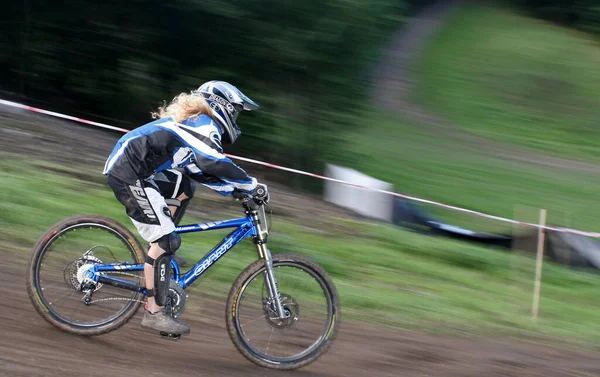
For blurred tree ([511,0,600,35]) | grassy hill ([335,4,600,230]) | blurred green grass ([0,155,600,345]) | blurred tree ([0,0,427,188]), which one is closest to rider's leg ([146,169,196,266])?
blurred green grass ([0,155,600,345])

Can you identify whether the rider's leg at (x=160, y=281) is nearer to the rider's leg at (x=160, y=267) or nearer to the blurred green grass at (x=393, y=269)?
the rider's leg at (x=160, y=267)

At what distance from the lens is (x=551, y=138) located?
2208cm

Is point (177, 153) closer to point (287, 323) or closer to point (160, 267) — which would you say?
point (160, 267)

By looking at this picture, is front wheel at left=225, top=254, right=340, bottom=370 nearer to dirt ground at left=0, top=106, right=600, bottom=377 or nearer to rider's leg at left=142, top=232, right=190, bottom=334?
dirt ground at left=0, top=106, right=600, bottom=377

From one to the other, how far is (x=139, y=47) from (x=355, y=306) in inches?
326

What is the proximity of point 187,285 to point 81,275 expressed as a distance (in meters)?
0.75

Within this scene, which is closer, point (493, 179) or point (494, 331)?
point (494, 331)

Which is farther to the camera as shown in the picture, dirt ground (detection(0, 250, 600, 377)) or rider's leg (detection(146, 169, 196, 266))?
rider's leg (detection(146, 169, 196, 266))

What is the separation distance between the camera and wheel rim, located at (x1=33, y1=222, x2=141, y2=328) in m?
5.84

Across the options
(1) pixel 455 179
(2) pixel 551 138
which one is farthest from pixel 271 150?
(2) pixel 551 138

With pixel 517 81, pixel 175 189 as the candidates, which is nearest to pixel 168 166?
pixel 175 189

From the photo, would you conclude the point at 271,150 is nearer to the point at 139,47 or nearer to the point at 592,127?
→ the point at 139,47

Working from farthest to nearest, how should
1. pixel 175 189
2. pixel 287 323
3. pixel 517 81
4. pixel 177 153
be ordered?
pixel 517 81
pixel 175 189
pixel 287 323
pixel 177 153

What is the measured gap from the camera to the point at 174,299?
19.0 feet
